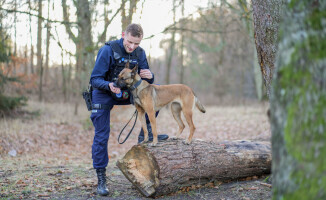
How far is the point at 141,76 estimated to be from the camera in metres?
5.17

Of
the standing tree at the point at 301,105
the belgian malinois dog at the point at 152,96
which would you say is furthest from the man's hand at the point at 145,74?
the standing tree at the point at 301,105

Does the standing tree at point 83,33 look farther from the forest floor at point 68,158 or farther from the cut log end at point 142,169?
the cut log end at point 142,169

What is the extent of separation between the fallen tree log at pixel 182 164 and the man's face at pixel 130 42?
1679mm

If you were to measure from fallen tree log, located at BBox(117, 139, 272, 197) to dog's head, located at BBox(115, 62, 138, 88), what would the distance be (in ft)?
Answer: 3.59

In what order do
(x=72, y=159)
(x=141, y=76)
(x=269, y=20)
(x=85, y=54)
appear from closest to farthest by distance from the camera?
(x=269, y=20)
(x=141, y=76)
(x=72, y=159)
(x=85, y=54)

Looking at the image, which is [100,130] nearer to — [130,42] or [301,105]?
[130,42]

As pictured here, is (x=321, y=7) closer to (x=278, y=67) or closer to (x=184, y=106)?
(x=278, y=67)

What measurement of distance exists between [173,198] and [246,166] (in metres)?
1.69

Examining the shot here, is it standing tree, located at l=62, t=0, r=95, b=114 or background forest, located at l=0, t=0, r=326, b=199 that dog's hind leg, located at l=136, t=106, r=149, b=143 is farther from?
standing tree, located at l=62, t=0, r=95, b=114

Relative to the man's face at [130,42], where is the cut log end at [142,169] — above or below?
below

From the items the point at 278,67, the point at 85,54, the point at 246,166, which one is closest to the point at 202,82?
the point at 85,54

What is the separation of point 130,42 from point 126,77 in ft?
1.92

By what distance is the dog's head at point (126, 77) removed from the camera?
4.60 meters

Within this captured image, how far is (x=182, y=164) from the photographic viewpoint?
15.7 feet
